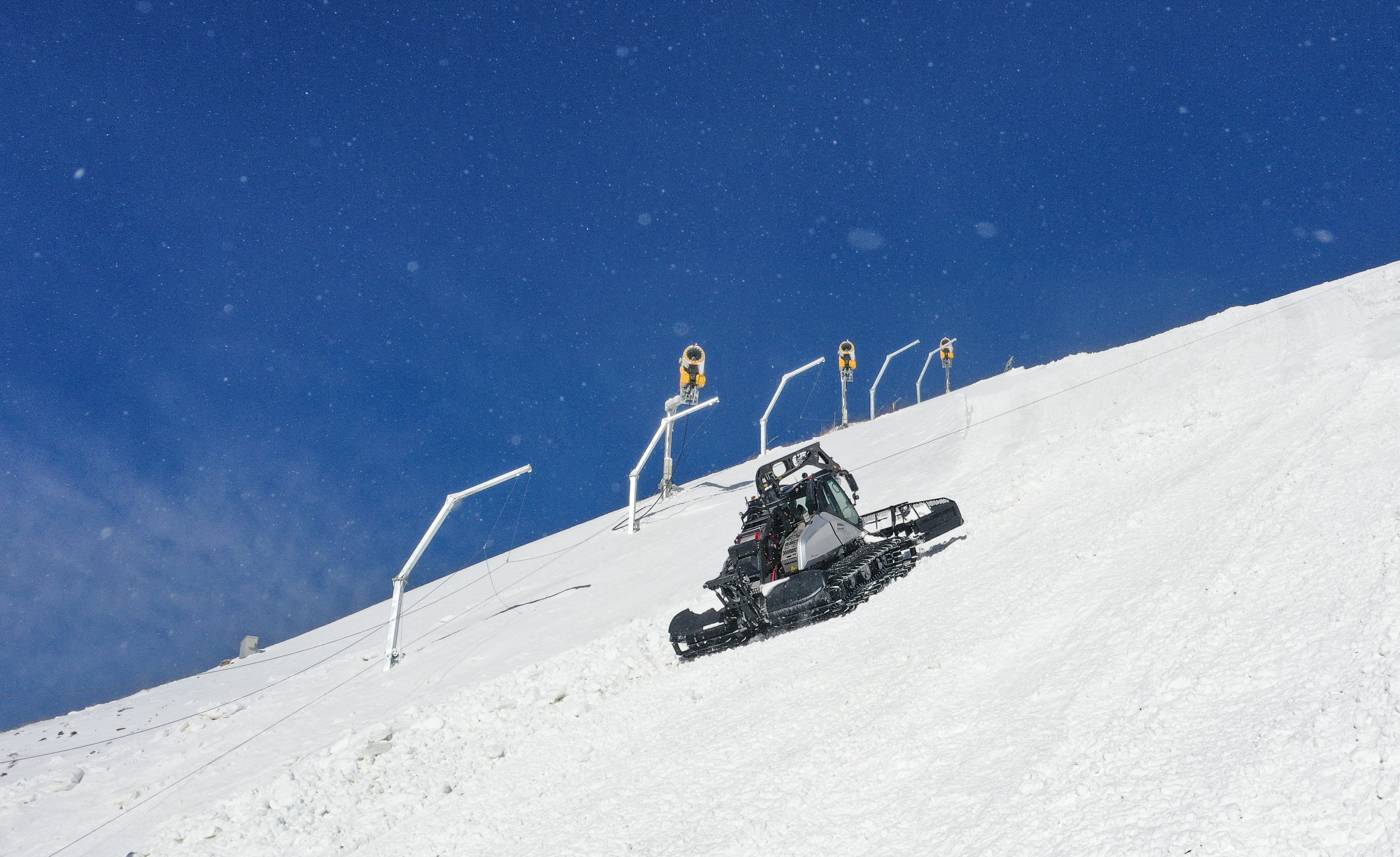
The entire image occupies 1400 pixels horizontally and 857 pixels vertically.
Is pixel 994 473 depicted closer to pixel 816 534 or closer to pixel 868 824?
pixel 816 534

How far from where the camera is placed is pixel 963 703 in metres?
5.44

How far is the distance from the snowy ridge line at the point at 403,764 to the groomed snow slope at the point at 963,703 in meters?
0.04

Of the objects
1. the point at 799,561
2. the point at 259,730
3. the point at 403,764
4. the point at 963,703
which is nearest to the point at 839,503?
the point at 799,561

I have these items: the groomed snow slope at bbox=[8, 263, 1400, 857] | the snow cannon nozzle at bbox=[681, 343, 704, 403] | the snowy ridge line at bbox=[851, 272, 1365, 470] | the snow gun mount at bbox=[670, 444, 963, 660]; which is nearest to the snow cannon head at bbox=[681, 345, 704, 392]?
the snow cannon nozzle at bbox=[681, 343, 704, 403]

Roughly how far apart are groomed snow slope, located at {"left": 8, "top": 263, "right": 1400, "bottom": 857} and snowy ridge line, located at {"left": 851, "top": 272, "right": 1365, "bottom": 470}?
6.87 ft

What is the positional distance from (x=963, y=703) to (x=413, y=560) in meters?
12.8

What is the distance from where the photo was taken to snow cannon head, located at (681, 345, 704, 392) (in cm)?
2314

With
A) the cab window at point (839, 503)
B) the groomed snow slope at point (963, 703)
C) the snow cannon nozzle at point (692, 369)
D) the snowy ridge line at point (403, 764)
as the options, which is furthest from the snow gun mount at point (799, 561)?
the snow cannon nozzle at point (692, 369)

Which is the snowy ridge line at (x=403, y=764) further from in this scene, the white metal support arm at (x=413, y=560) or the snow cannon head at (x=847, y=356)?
the snow cannon head at (x=847, y=356)

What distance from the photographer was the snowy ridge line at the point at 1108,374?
1894 centimetres

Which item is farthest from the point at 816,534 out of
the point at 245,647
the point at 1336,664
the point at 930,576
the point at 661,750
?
the point at 245,647

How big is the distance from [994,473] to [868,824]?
1186 cm

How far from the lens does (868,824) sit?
4422mm

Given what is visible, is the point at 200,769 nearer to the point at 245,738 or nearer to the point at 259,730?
the point at 245,738
